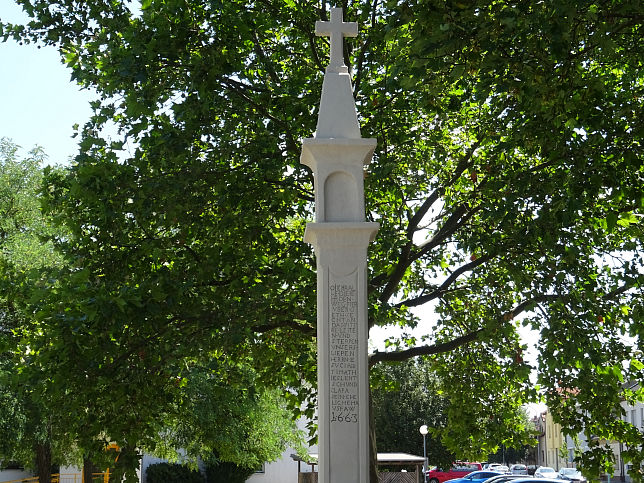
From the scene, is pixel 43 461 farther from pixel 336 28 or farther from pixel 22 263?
pixel 336 28

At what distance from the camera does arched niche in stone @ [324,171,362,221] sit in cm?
984

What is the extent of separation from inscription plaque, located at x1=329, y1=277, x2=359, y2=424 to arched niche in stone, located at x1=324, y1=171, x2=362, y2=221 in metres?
0.73

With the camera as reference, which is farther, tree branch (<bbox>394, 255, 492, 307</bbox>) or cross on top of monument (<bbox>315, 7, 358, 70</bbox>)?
tree branch (<bbox>394, 255, 492, 307</bbox>)

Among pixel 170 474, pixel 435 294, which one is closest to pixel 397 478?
pixel 170 474

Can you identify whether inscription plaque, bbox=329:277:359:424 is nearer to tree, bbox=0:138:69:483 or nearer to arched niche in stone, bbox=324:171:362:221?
arched niche in stone, bbox=324:171:362:221

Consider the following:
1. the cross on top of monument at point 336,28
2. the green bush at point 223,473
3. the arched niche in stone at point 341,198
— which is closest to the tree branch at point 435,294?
the cross on top of monument at point 336,28

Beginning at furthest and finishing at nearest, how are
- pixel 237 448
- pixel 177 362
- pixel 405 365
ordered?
pixel 405 365, pixel 237 448, pixel 177 362

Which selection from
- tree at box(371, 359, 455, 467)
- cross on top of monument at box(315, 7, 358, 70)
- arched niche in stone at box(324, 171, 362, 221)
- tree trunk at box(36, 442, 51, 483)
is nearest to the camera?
arched niche in stone at box(324, 171, 362, 221)

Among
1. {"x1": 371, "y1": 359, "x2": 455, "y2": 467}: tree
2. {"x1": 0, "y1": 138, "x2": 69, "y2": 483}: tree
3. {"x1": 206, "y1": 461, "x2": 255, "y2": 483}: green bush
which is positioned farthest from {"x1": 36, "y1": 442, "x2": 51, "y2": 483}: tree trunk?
{"x1": 371, "y1": 359, "x2": 455, "y2": 467}: tree

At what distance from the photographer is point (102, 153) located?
13555 mm

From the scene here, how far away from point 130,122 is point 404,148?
4331 millimetres

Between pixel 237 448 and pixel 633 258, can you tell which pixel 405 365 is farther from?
pixel 633 258

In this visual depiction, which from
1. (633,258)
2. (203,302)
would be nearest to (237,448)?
(203,302)

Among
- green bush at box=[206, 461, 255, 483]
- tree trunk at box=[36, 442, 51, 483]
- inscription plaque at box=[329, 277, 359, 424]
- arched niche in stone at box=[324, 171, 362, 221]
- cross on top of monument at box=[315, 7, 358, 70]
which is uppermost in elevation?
cross on top of monument at box=[315, 7, 358, 70]
